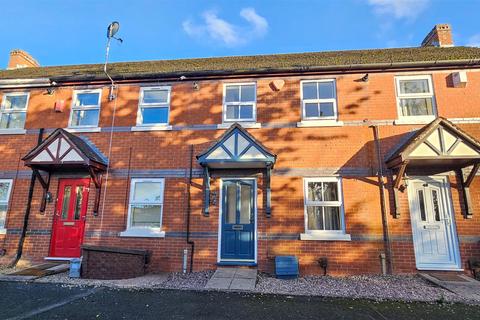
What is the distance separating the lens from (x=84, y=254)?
278 inches

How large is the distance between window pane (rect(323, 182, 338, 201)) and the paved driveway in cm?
296

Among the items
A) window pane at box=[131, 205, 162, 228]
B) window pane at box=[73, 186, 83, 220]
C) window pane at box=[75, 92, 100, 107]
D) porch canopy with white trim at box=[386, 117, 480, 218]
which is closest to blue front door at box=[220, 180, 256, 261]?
window pane at box=[131, 205, 162, 228]

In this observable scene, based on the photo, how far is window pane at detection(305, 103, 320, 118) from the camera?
8672 millimetres

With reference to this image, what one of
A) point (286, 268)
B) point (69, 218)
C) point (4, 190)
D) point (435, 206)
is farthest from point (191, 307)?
point (4, 190)

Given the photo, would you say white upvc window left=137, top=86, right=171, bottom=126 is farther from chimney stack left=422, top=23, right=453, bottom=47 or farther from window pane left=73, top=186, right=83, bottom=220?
chimney stack left=422, top=23, right=453, bottom=47

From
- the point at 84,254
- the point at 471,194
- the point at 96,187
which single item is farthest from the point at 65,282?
the point at 471,194

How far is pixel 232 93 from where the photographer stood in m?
9.15

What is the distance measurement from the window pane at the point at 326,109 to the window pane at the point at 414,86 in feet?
6.97

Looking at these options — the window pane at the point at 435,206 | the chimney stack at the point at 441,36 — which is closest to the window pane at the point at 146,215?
the window pane at the point at 435,206

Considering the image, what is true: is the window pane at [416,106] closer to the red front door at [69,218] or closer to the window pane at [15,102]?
the red front door at [69,218]

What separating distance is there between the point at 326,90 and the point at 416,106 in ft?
8.54

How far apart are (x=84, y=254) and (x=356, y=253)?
6.87m

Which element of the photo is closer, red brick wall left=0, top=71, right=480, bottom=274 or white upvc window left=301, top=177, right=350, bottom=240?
red brick wall left=0, top=71, right=480, bottom=274

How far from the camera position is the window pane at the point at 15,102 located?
980 centimetres
